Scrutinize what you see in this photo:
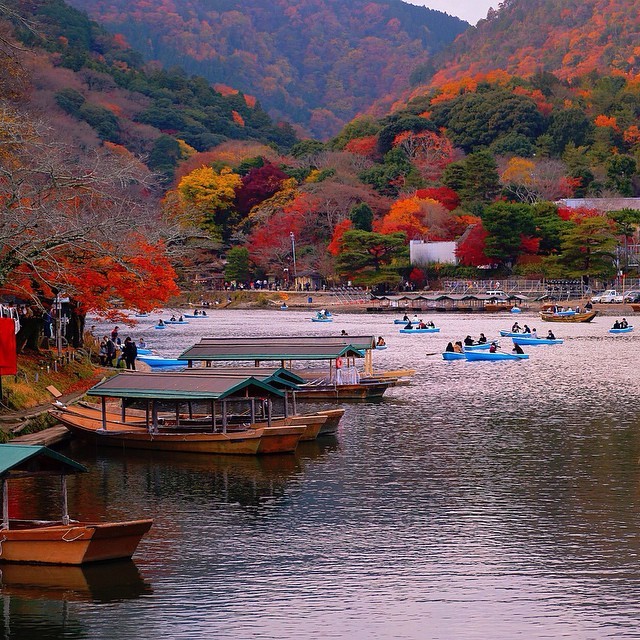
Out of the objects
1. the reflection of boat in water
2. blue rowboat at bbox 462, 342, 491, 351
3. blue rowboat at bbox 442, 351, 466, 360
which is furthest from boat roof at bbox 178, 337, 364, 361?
blue rowboat at bbox 462, 342, 491, 351

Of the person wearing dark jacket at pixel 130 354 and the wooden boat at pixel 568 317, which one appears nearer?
the person wearing dark jacket at pixel 130 354

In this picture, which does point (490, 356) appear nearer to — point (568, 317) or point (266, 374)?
point (266, 374)

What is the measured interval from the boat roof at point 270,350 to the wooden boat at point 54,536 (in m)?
21.9

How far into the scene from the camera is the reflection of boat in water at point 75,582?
1959 centimetres

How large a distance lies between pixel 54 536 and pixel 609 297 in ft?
347

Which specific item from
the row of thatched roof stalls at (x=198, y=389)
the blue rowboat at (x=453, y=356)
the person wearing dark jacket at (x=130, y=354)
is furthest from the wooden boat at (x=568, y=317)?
the row of thatched roof stalls at (x=198, y=389)

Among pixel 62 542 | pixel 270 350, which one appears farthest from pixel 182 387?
pixel 270 350

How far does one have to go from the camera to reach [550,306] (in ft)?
379

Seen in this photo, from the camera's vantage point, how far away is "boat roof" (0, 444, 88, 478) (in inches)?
787

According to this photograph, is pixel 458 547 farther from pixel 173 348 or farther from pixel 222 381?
pixel 173 348

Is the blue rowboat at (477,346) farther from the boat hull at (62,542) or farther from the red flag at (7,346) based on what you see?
the boat hull at (62,542)

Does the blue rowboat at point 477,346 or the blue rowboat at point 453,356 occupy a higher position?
the blue rowboat at point 477,346

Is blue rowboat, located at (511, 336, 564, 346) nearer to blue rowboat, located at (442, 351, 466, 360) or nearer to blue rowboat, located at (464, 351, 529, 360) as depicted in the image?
blue rowboat, located at (464, 351, 529, 360)

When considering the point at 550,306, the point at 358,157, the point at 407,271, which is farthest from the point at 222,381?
the point at 358,157
